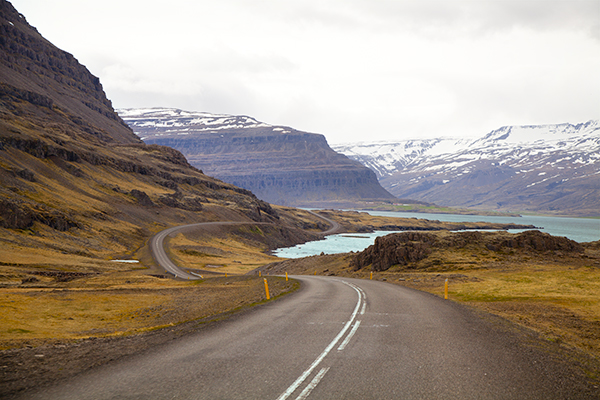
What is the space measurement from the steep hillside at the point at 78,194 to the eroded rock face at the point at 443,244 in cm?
3722

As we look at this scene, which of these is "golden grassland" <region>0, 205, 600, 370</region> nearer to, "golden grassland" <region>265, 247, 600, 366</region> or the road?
"golden grassland" <region>265, 247, 600, 366</region>

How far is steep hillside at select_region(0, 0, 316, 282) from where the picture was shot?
64.4m

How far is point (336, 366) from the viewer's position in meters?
9.20

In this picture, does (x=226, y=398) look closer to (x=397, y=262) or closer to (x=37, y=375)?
(x=37, y=375)

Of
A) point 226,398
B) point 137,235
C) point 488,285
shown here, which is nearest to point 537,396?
point 226,398

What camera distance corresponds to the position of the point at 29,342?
11.7 meters

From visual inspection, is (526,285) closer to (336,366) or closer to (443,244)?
(443,244)

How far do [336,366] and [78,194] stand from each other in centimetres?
11395

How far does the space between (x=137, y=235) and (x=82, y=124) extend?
416ft

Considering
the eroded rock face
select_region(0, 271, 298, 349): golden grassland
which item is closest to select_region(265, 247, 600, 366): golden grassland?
the eroded rock face

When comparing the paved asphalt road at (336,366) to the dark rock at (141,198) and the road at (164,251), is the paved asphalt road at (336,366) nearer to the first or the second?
the road at (164,251)

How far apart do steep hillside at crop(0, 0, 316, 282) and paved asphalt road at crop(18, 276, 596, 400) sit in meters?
34.3

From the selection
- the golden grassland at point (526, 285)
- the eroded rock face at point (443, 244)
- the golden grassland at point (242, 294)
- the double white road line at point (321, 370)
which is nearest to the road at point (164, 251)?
the golden grassland at point (242, 294)

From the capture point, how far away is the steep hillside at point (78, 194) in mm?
64375
